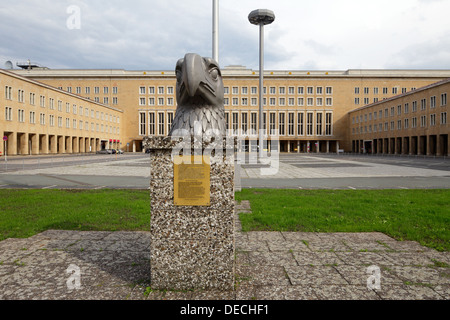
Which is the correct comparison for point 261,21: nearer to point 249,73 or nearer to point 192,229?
point 192,229

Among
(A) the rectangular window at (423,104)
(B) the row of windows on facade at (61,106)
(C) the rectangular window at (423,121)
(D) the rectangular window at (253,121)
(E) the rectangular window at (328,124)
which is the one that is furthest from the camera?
(D) the rectangular window at (253,121)

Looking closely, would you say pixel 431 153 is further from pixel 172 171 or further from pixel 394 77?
pixel 172 171

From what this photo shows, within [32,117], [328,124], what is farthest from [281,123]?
[32,117]

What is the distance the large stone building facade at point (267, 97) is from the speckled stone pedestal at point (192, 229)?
70.9m

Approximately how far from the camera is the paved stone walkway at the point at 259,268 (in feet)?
10.2

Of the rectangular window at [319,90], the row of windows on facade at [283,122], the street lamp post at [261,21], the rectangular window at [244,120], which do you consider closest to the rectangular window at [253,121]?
the row of windows on facade at [283,122]

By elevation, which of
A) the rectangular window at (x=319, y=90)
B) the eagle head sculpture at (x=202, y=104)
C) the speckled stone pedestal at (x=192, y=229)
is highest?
the rectangular window at (x=319, y=90)

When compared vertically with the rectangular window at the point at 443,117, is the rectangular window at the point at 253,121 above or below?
above

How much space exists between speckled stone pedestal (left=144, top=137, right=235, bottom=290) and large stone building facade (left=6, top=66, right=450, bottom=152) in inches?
2791

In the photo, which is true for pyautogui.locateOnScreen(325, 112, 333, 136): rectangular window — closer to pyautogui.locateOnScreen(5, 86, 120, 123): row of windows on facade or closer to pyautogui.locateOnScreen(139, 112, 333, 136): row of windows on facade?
pyautogui.locateOnScreen(139, 112, 333, 136): row of windows on facade

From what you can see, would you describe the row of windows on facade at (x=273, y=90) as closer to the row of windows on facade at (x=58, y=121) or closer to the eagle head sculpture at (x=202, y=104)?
the row of windows on facade at (x=58, y=121)

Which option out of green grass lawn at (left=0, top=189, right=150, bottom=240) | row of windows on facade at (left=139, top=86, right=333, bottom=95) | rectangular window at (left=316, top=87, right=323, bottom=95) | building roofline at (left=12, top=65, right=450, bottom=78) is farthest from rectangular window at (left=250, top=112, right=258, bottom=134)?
green grass lawn at (left=0, top=189, right=150, bottom=240)

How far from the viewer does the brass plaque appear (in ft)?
10.4
